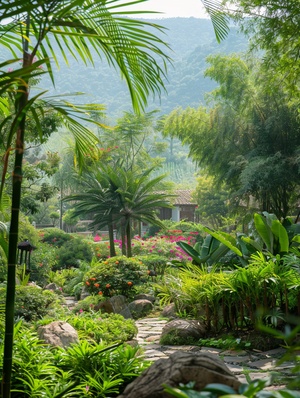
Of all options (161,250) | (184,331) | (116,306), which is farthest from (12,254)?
(161,250)

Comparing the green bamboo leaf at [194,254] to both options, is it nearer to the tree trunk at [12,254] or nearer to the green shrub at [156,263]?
the green shrub at [156,263]

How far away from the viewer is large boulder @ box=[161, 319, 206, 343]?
7.20m

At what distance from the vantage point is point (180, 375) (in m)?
2.64

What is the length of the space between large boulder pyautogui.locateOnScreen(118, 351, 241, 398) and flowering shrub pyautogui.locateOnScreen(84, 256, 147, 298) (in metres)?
7.89

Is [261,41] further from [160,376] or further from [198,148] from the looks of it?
[160,376]

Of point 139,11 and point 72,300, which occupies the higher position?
point 139,11

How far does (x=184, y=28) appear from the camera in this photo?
12350 centimetres

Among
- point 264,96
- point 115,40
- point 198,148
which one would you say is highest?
point 264,96

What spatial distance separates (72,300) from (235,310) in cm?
Answer: 674

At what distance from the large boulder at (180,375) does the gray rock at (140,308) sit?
24.8 feet

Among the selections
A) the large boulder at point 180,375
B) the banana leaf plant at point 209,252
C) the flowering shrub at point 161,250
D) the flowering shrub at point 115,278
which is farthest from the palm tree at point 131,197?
the large boulder at point 180,375

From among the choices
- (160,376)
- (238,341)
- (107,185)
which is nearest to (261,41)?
(107,185)

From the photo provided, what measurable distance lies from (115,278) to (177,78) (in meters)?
91.1

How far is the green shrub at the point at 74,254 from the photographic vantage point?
18.7 m
